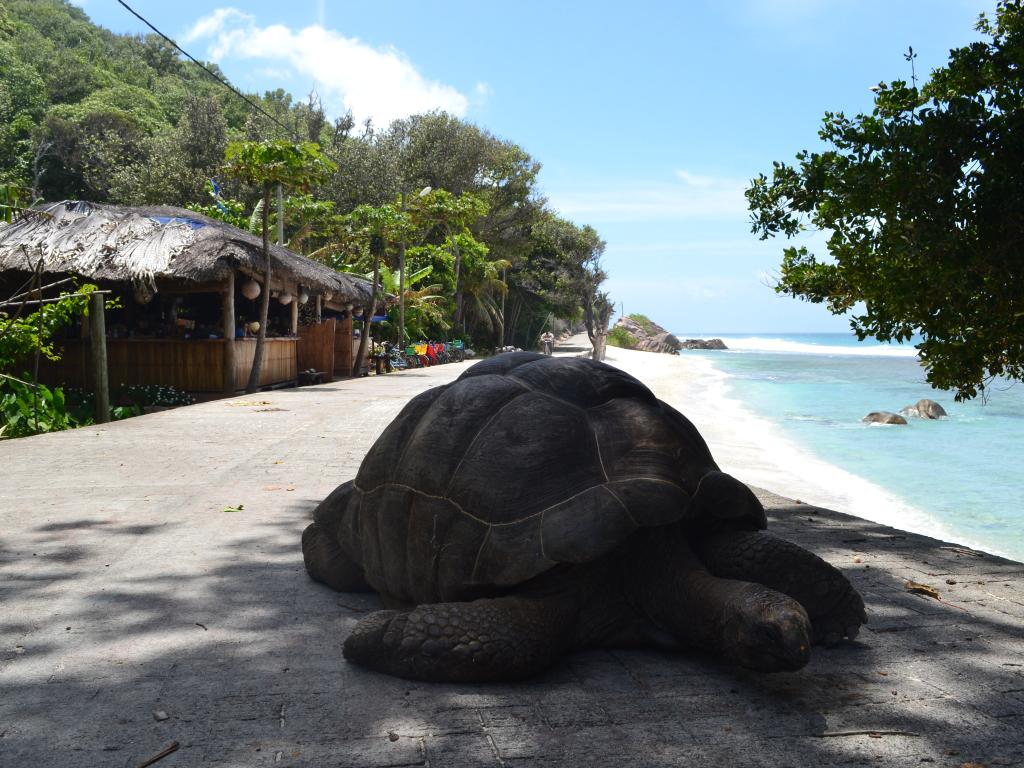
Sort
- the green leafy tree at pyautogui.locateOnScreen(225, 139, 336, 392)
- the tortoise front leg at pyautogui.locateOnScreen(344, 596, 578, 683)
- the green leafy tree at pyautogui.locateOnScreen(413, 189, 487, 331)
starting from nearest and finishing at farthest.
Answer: the tortoise front leg at pyautogui.locateOnScreen(344, 596, 578, 683)
the green leafy tree at pyautogui.locateOnScreen(225, 139, 336, 392)
the green leafy tree at pyautogui.locateOnScreen(413, 189, 487, 331)

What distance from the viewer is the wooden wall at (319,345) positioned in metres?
23.7

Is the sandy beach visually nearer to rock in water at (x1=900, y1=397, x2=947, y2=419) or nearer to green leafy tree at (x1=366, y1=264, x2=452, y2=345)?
rock in water at (x1=900, y1=397, x2=947, y2=419)

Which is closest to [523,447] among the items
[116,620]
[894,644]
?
[894,644]

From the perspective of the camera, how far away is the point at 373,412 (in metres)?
14.3

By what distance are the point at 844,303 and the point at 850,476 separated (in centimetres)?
945

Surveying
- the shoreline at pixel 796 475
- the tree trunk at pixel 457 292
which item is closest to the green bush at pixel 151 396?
the shoreline at pixel 796 475

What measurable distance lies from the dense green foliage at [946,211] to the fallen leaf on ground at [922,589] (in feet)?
6.15

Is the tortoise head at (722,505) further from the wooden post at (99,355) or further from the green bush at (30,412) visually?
the wooden post at (99,355)

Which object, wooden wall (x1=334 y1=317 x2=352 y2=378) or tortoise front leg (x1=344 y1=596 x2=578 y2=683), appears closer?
tortoise front leg (x1=344 y1=596 x2=578 y2=683)

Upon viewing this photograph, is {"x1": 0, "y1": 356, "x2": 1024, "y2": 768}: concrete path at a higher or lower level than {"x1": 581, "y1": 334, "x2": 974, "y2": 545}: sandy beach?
higher

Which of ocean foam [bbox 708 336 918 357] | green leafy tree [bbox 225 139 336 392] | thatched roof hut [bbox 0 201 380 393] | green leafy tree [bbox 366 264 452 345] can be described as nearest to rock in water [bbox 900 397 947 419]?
green leafy tree [bbox 366 264 452 345]

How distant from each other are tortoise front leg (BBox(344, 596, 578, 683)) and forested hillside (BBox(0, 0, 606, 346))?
92.9ft

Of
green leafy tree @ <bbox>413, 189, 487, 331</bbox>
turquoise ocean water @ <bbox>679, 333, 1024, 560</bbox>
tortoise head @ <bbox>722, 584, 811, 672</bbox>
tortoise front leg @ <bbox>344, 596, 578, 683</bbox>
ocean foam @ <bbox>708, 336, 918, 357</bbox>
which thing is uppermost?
green leafy tree @ <bbox>413, 189, 487, 331</bbox>

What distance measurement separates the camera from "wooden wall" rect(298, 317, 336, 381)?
934 inches
